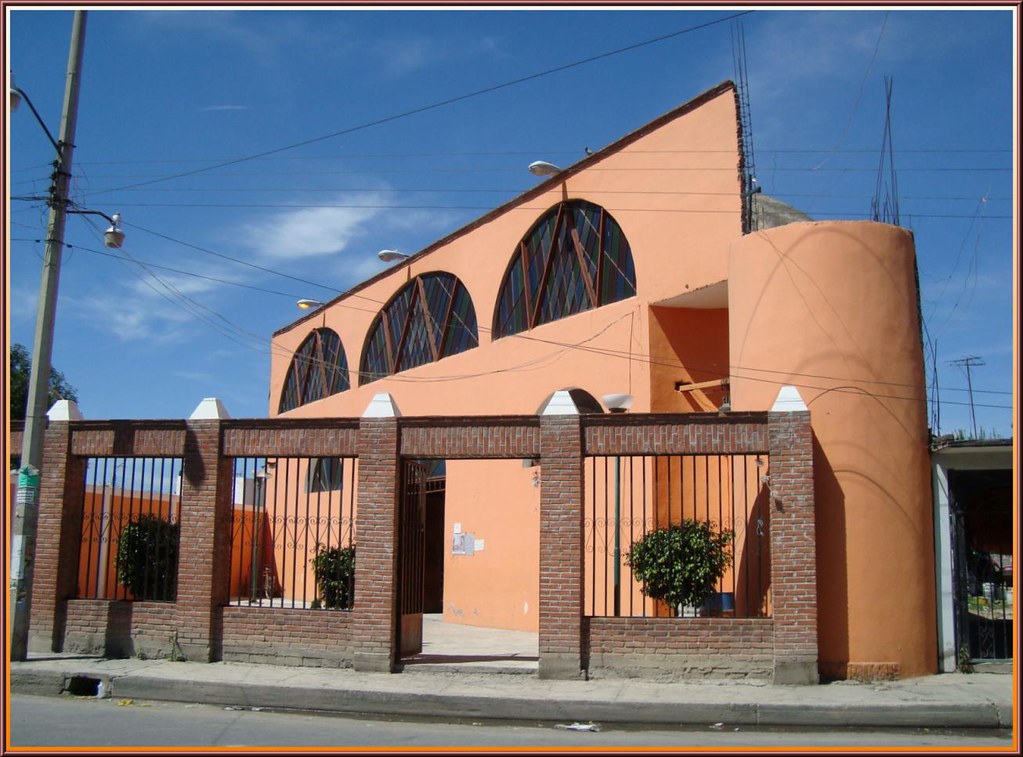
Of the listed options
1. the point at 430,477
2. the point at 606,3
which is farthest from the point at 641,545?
the point at 430,477

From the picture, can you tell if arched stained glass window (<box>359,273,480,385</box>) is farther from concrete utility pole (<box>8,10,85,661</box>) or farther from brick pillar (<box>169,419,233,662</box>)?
concrete utility pole (<box>8,10,85,661</box>)

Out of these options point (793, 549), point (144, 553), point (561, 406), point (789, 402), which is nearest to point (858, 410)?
point (789, 402)

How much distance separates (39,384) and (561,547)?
24.1ft

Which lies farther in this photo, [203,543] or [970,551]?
[203,543]

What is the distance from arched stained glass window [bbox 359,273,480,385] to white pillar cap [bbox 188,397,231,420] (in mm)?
9449

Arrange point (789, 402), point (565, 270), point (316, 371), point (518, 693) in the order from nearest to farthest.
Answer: point (518, 693) → point (789, 402) → point (565, 270) → point (316, 371)

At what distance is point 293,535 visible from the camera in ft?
60.2

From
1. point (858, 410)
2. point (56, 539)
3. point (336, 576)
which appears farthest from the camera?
point (56, 539)

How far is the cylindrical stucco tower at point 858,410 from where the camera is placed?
12344mm

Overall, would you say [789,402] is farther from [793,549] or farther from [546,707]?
[546,707]

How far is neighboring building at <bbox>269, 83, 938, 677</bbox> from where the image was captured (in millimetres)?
12547

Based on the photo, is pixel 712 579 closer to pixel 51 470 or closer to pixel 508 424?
pixel 508 424

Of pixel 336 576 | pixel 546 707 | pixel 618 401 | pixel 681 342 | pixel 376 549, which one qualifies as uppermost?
pixel 681 342

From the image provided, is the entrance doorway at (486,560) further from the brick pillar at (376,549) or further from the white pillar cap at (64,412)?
the white pillar cap at (64,412)
